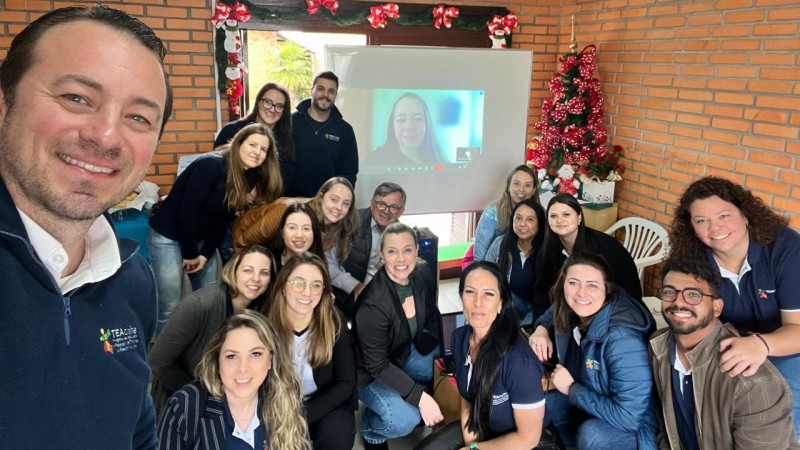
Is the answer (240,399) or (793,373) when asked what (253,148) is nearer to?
(240,399)

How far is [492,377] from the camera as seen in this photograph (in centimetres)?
227

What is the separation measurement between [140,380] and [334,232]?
8.26ft

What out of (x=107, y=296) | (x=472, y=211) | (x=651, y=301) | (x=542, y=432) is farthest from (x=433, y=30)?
Result: (x=107, y=296)

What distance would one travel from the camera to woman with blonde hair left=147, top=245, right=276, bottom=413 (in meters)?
2.39

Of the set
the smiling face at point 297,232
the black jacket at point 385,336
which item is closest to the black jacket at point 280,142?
the smiling face at point 297,232

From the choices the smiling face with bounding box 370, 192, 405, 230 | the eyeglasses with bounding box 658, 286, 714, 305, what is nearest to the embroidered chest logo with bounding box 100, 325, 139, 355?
the eyeglasses with bounding box 658, 286, 714, 305

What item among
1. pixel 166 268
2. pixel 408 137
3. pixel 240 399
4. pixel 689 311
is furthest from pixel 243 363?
pixel 408 137

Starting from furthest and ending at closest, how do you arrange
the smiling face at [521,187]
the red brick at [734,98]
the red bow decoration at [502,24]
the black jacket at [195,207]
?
the red bow decoration at [502,24] < the smiling face at [521,187] < the red brick at [734,98] < the black jacket at [195,207]

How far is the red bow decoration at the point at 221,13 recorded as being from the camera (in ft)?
14.0

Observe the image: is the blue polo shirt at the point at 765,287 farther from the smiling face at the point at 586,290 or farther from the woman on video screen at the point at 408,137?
the woman on video screen at the point at 408,137

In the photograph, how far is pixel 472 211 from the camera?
5188 millimetres

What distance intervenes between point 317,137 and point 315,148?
0.08 metres

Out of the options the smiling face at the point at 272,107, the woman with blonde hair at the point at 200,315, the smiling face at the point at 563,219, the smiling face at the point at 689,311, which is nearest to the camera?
the smiling face at the point at 689,311

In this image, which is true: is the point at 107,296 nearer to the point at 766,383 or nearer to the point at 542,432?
the point at 542,432
